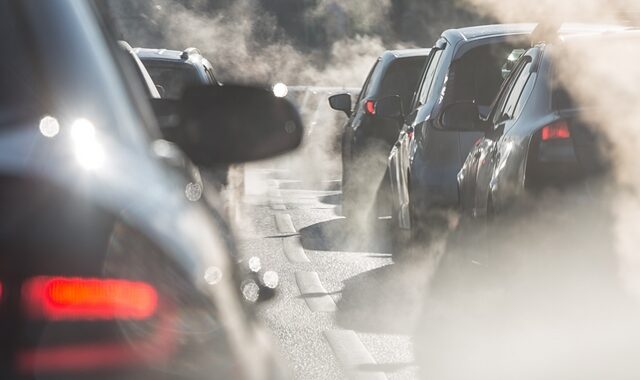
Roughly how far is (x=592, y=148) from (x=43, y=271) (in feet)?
16.6

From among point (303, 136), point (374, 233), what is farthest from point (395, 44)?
point (303, 136)

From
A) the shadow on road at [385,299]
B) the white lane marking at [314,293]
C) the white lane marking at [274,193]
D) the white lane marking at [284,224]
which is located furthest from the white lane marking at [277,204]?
the white lane marking at [314,293]

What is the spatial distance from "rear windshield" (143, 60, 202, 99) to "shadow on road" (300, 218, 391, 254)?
1614 mm

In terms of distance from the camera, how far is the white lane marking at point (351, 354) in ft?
22.8

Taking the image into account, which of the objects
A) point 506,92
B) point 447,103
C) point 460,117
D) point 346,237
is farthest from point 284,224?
point 460,117

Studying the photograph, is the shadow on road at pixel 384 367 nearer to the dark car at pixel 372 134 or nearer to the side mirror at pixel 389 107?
the side mirror at pixel 389 107

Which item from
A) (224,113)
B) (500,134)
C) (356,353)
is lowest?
(356,353)

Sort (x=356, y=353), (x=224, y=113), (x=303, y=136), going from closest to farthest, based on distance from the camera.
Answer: (x=224, y=113) → (x=303, y=136) → (x=356, y=353)

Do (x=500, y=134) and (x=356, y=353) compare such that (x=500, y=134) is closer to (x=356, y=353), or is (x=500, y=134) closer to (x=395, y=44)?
(x=356, y=353)

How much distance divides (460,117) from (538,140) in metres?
1.29

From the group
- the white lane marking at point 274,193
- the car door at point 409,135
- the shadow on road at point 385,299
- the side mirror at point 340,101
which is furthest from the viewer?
the white lane marking at point 274,193

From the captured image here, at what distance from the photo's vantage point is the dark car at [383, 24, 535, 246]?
1032 centimetres

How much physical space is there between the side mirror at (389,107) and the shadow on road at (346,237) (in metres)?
1.02

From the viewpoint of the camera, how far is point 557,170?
259 inches
